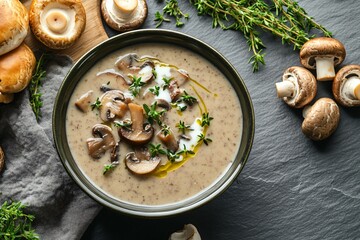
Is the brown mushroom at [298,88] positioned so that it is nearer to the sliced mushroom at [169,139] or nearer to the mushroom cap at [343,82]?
the mushroom cap at [343,82]

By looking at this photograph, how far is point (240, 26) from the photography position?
14.3ft

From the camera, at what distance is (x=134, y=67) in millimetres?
3898

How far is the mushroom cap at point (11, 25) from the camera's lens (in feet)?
12.7

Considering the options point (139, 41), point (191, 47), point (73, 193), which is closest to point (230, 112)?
point (191, 47)

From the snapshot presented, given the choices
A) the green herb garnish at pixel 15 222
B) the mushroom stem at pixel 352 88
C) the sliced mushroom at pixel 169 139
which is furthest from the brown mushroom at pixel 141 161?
the mushroom stem at pixel 352 88

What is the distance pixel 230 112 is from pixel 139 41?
75 cm

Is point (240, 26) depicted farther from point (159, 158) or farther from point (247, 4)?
point (159, 158)

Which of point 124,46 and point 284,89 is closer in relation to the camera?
point 124,46

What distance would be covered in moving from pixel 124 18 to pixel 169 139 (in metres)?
1.04

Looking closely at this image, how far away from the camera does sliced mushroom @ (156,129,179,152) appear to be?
3738mm

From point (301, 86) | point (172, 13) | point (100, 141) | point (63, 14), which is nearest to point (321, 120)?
point (301, 86)

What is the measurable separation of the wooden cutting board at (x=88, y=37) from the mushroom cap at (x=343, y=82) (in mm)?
1647

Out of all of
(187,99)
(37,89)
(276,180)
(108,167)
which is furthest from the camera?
(276,180)

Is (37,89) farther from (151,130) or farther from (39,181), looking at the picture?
(151,130)
